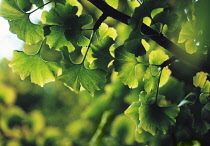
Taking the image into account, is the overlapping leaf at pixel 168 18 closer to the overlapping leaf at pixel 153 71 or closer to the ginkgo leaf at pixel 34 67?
the overlapping leaf at pixel 153 71

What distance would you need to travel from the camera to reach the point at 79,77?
45cm

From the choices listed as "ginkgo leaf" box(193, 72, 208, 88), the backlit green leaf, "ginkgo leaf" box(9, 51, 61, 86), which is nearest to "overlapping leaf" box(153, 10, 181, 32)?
"ginkgo leaf" box(193, 72, 208, 88)

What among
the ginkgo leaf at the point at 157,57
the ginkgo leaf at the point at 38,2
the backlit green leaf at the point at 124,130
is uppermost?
the ginkgo leaf at the point at 38,2

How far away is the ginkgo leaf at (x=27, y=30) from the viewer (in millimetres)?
426

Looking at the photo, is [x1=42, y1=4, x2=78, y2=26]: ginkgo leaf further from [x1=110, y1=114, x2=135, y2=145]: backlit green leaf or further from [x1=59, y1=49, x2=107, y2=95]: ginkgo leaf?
[x1=110, y1=114, x2=135, y2=145]: backlit green leaf

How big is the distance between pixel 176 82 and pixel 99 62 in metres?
0.39

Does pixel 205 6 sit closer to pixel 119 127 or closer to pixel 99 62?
pixel 99 62

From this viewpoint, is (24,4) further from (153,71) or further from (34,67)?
(153,71)

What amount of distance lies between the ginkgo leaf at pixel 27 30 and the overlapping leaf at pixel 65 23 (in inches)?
1.0

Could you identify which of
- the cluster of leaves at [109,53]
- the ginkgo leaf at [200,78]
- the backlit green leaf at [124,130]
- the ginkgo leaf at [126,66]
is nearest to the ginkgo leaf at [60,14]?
the cluster of leaves at [109,53]

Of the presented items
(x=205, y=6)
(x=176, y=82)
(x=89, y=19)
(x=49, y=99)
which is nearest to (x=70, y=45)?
(x=89, y=19)

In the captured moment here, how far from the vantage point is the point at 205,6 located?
37 centimetres

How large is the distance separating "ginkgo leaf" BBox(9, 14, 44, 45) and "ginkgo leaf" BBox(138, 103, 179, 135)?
209 millimetres

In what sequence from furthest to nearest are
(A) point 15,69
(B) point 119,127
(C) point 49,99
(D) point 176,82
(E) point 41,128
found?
1. (C) point 49,99
2. (E) point 41,128
3. (B) point 119,127
4. (D) point 176,82
5. (A) point 15,69
